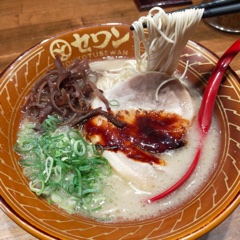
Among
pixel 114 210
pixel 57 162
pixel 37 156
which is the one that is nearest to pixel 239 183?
pixel 114 210

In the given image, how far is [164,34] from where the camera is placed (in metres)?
1.42

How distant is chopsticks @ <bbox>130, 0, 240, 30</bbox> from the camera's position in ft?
4.79

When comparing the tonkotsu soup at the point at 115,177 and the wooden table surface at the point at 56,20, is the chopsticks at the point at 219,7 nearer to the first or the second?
the wooden table surface at the point at 56,20

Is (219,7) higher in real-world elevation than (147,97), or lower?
higher

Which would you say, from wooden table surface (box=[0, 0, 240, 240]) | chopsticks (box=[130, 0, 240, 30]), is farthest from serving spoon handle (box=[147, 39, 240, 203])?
wooden table surface (box=[0, 0, 240, 240])

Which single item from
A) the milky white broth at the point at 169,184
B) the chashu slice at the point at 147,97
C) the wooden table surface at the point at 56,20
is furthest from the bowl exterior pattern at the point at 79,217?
the wooden table surface at the point at 56,20

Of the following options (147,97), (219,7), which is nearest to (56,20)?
(147,97)

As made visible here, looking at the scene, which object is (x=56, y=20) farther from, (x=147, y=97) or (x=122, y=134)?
(x=122, y=134)

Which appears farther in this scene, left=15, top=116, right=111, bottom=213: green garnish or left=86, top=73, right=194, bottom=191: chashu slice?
left=86, top=73, right=194, bottom=191: chashu slice

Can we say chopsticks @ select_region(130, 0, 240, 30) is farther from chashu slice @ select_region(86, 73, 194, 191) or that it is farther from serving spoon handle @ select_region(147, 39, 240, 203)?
chashu slice @ select_region(86, 73, 194, 191)

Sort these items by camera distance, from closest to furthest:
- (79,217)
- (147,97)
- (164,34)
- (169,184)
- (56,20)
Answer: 1. (79,217)
2. (169,184)
3. (164,34)
4. (147,97)
5. (56,20)

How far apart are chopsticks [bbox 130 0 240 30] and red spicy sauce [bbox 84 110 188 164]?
0.50 m

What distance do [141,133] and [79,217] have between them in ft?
1.45

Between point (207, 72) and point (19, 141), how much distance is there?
99 centimetres
